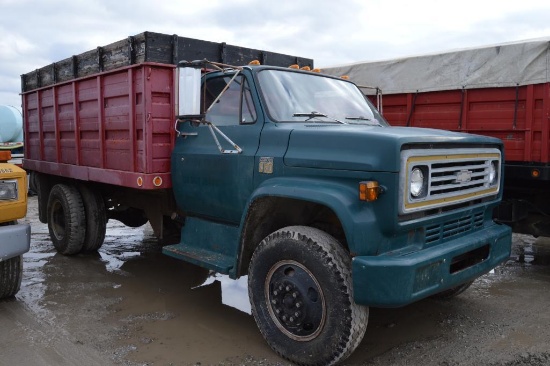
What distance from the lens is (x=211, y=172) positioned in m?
4.32

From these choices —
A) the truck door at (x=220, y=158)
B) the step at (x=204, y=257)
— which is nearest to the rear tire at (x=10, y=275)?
the step at (x=204, y=257)

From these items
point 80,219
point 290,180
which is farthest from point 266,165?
point 80,219

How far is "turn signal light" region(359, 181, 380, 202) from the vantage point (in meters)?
3.09

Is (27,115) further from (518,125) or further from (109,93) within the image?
(518,125)

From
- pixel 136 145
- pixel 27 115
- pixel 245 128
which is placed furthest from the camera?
pixel 27 115

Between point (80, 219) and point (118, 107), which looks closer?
point (118, 107)

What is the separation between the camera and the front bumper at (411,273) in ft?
9.96

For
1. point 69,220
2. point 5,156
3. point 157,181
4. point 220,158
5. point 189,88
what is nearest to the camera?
point 189,88

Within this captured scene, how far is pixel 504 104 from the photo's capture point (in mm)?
5680

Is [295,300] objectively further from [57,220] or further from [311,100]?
[57,220]

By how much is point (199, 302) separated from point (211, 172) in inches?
51.2

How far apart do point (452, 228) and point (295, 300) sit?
1.25 meters

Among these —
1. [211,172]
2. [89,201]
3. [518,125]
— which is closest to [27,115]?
[89,201]

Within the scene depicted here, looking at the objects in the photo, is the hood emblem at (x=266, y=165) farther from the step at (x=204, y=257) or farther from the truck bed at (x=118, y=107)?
the truck bed at (x=118, y=107)
